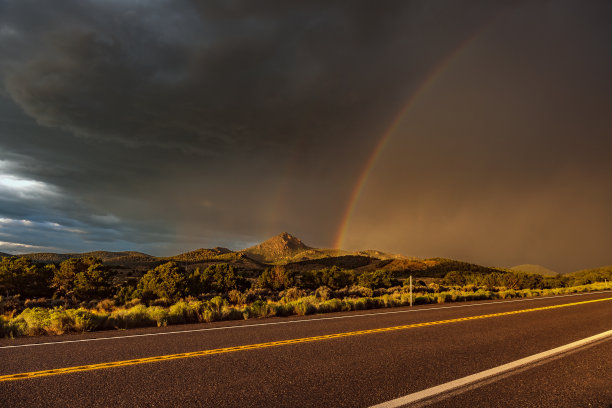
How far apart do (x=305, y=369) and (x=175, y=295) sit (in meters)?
29.9

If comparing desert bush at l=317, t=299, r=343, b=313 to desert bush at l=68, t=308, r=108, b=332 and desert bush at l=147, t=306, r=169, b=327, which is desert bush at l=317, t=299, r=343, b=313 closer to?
desert bush at l=147, t=306, r=169, b=327

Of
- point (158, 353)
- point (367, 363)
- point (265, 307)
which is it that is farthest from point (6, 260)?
point (367, 363)

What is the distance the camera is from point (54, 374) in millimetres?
5676

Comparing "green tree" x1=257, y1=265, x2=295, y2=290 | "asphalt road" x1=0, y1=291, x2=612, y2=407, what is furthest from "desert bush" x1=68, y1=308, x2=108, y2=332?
"green tree" x1=257, y1=265, x2=295, y2=290

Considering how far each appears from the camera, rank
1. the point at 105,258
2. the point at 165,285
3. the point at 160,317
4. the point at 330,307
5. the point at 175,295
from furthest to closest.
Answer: the point at 105,258, the point at 165,285, the point at 175,295, the point at 330,307, the point at 160,317

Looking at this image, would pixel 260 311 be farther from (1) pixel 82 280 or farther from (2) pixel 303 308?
(1) pixel 82 280

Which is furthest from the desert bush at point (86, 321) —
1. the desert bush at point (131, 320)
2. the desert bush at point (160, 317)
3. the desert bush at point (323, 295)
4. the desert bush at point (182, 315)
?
the desert bush at point (323, 295)

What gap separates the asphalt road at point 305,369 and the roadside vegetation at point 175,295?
203 centimetres

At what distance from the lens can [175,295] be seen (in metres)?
32.8

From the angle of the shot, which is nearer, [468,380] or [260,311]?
[468,380]

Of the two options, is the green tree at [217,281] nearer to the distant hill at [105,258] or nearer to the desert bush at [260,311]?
the desert bush at [260,311]

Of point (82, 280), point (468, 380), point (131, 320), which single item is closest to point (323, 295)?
point (131, 320)

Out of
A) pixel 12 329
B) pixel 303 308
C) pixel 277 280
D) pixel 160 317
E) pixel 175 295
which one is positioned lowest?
pixel 175 295

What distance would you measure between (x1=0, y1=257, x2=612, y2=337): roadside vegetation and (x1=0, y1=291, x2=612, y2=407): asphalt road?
203cm
